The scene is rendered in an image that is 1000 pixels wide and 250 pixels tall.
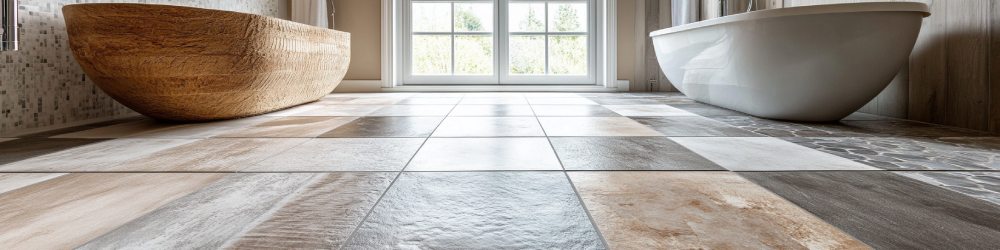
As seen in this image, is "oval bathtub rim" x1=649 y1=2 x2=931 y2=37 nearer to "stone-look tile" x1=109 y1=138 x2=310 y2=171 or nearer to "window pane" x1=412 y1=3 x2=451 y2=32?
"stone-look tile" x1=109 y1=138 x2=310 y2=171

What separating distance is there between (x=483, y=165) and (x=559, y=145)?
32 centimetres

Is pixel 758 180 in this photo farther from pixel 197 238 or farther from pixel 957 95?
pixel 957 95

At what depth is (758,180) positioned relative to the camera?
89 cm

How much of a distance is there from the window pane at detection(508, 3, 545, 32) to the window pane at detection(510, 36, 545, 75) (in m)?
0.06

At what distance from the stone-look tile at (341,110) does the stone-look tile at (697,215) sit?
4.87 ft

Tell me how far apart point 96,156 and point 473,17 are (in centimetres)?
308

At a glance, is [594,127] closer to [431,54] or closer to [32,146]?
[32,146]

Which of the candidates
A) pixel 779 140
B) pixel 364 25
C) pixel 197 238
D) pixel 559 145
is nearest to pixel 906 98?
pixel 779 140

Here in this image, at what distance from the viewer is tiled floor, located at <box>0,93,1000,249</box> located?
590mm

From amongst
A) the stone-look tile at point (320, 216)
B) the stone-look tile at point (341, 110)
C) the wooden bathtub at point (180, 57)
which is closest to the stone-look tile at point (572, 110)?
the stone-look tile at point (341, 110)

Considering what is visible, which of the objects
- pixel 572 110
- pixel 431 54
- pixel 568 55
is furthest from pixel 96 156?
pixel 568 55

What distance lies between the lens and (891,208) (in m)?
0.71

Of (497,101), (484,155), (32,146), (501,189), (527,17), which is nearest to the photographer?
(501,189)

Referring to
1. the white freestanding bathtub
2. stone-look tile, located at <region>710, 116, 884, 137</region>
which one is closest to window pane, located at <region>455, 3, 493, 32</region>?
the white freestanding bathtub
